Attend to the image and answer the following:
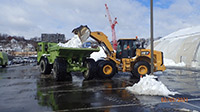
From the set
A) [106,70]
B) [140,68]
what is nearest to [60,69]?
[106,70]

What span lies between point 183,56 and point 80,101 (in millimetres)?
29191

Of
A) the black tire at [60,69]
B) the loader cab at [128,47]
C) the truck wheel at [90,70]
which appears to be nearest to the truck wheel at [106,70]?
the truck wheel at [90,70]

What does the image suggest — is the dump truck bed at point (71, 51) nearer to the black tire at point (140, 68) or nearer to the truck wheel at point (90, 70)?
the truck wheel at point (90, 70)

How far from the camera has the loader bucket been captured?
40.9ft

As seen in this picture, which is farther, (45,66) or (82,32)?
(45,66)

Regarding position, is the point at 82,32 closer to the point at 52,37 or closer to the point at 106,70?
the point at 106,70

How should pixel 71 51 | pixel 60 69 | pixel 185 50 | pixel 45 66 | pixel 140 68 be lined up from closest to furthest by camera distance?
1. pixel 60 69
2. pixel 71 51
3. pixel 140 68
4. pixel 45 66
5. pixel 185 50

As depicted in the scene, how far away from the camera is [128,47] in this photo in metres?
14.0

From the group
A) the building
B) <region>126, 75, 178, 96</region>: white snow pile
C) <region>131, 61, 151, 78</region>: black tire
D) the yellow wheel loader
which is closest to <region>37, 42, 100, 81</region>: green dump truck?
the yellow wheel loader

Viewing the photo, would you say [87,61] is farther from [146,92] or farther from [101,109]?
[101,109]

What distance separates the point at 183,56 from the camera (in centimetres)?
3158

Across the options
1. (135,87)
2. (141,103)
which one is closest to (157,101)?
(141,103)

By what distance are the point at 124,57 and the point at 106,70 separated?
2121 millimetres

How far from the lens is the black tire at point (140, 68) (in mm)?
12898
